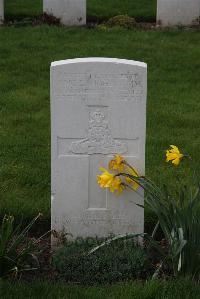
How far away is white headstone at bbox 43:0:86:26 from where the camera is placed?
13.8 meters

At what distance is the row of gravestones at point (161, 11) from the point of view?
13.8 meters

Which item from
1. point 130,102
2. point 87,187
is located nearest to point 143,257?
point 87,187

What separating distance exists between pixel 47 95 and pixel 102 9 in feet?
21.3

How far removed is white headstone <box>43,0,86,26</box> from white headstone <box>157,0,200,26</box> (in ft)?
5.00

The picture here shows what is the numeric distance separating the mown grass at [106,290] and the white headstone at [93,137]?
0.71 meters

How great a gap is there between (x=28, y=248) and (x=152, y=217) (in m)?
1.31

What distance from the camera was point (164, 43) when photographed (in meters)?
12.3

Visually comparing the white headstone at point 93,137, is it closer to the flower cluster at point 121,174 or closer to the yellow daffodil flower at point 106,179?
the flower cluster at point 121,174

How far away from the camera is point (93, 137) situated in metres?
4.96

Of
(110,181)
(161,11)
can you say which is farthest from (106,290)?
(161,11)

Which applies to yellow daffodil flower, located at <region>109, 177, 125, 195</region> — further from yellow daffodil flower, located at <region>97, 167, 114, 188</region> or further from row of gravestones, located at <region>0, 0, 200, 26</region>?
row of gravestones, located at <region>0, 0, 200, 26</region>

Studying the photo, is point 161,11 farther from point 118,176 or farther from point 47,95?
point 118,176

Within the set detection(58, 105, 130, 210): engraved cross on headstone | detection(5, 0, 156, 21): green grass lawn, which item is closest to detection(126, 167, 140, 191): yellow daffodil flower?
detection(58, 105, 130, 210): engraved cross on headstone

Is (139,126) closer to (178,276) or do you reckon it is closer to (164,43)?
(178,276)
